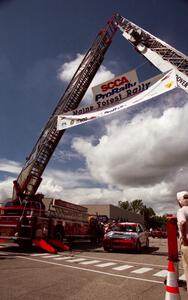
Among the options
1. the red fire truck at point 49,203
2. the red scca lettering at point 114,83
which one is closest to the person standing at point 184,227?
the red scca lettering at point 114,83

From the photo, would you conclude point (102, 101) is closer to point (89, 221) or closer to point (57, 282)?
point (57, 282)

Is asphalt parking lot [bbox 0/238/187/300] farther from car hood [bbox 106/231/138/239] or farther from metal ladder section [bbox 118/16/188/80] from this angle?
metal ladder section [bbox 118/16/188/80]

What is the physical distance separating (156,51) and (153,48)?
0.56 metres

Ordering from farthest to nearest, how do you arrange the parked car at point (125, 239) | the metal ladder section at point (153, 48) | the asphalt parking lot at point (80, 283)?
the parked car at point (125, 239), the metal ladder section at point (153, 48), the asphalt parking lot at point (80, 283)

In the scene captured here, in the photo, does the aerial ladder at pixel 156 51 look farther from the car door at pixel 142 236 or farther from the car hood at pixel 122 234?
the car door at pixel 142 236

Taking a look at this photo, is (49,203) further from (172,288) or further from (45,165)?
(172,288)

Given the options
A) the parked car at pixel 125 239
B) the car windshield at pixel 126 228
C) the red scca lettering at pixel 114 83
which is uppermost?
the red scca lettering at pixel 114 83

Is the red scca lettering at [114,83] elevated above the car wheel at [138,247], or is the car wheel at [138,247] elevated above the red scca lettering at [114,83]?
the red scca lettering at [114,83]

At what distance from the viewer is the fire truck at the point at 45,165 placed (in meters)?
15.3

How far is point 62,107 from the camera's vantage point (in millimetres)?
19594

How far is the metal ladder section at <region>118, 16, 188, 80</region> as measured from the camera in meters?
13.7

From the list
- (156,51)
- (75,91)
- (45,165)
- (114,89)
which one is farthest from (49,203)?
(156,51)

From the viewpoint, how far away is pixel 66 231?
1830 cm

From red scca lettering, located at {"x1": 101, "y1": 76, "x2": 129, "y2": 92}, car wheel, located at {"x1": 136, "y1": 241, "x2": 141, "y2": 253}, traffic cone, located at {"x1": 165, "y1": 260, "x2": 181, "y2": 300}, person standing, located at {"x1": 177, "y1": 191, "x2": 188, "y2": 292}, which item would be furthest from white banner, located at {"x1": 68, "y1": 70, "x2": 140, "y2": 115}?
traffic cone, located at {"x1": 165, "y1": 260, "x2": 181, "y2": 300}
